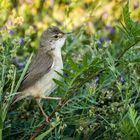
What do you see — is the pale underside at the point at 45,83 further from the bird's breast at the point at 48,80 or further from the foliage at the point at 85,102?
the foliage at the point at 85,102

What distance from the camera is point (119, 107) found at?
473 centimetres

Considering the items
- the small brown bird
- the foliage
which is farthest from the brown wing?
the foliage

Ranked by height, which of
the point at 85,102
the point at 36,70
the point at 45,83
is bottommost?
the point at 85,102

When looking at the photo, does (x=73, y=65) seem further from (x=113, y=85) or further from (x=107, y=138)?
(x=113, y=85)

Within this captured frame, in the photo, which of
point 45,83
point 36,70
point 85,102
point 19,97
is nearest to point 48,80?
point 45,83

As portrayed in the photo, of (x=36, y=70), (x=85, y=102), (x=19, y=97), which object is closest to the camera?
(x=85, y=102)

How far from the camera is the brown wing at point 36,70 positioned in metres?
4.84

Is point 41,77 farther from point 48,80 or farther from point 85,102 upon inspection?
point 85,102

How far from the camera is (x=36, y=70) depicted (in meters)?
4.91

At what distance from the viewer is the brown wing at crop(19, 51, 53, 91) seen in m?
4.84

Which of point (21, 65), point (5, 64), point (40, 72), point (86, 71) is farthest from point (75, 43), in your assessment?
point (86, 71)

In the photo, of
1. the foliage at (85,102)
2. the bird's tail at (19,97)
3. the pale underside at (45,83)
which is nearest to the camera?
the foliage at (85,102)

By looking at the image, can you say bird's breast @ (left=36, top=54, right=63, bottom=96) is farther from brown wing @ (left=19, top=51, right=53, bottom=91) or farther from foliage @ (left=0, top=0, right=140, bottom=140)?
foliage @ (left=0, top=0, right=140, bottom=140)

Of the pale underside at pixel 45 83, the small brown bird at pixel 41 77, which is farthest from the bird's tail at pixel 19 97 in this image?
the pale underside at pixel 45 83
